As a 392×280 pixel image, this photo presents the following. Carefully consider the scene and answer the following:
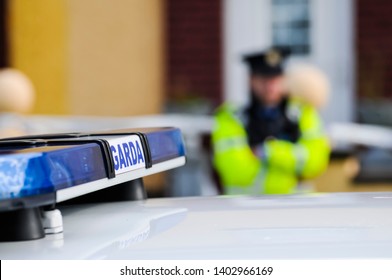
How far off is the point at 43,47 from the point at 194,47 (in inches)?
136

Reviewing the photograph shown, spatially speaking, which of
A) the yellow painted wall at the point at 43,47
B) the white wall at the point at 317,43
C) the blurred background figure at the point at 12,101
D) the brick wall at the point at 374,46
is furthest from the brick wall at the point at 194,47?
the blurred background figure at the point at 12,101

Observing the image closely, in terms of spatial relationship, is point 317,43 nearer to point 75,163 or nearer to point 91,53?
point 91,53

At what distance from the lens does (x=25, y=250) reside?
181cm

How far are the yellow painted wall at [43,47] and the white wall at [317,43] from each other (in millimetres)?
3204

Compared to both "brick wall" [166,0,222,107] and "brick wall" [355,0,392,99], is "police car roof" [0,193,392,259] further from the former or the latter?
"brick wall" [166,0,222,107]

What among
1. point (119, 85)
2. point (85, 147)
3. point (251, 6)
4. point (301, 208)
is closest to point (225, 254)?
point (85, 147)

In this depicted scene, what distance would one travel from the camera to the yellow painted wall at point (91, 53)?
1009 centimetres

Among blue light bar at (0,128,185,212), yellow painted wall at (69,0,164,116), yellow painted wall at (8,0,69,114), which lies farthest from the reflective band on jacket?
blue light bar at (0,128,185,212)

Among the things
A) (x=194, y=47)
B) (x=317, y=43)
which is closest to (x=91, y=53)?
(x=194, y=47)

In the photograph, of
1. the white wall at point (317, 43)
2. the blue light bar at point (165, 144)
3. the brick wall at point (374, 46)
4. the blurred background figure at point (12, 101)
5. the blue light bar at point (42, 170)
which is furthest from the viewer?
the white wall at point (317, 43)

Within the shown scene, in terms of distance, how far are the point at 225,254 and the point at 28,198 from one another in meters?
0.30

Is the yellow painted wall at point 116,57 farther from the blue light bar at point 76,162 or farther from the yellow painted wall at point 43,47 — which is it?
the blue light bar at point 76,162

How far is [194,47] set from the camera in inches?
526
